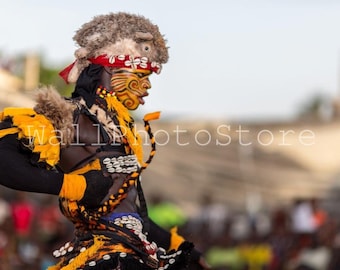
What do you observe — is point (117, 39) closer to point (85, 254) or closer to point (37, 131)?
point (37, 131)

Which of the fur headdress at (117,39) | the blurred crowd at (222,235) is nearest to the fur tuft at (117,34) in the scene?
the fur headdress at (117,39)

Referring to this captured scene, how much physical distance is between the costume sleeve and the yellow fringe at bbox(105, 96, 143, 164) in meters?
0.53

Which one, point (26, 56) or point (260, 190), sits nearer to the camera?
point (26, 56)

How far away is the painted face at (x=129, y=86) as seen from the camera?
17.0 feet

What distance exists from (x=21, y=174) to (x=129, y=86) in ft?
2.72

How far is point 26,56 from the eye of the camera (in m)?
18.0

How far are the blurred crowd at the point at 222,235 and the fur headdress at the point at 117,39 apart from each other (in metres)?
5.08

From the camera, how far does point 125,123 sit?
16.9 feet

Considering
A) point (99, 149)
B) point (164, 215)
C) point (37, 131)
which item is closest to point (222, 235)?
point (164, 215)

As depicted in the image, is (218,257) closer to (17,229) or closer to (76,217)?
(17,229)

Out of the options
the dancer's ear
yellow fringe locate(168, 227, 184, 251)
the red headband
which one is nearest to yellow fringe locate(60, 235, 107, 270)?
yellow fringe locate(168, 227, 184, 251)

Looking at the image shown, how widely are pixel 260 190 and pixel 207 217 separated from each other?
4.07m

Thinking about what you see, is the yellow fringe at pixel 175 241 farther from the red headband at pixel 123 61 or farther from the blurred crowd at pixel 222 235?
the blurred crowd at pixel 222 235

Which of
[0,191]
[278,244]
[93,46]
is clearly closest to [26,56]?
[0,191]
